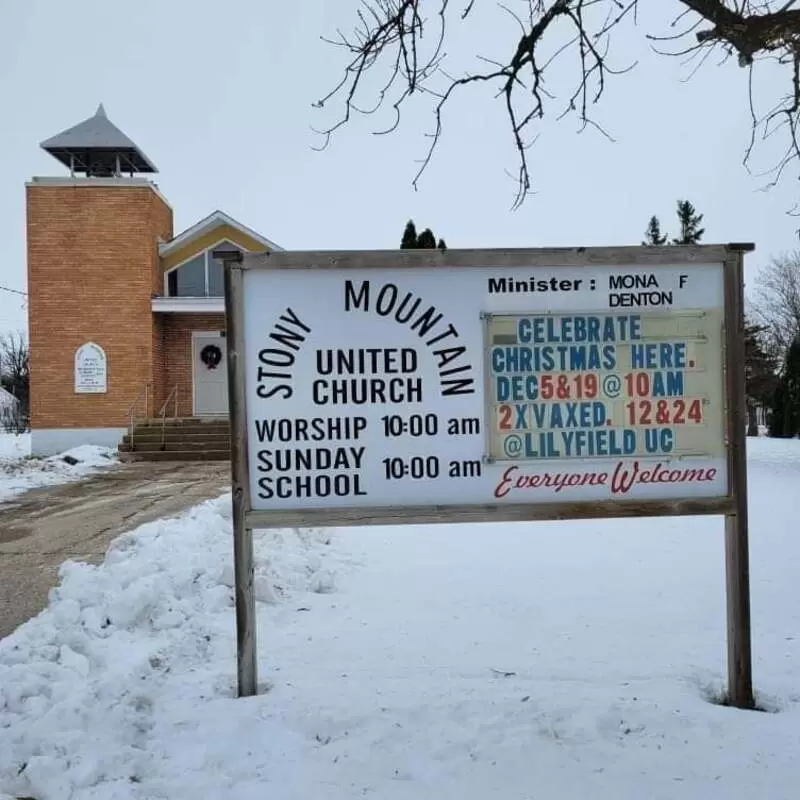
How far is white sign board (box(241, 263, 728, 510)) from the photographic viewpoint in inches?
151

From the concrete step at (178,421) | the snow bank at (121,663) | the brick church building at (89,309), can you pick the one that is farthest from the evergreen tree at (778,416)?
the snow bank at (121,663)

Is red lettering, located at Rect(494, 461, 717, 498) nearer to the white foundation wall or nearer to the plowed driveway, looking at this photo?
the plowed driveway

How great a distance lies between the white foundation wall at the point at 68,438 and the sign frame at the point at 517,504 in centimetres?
1920

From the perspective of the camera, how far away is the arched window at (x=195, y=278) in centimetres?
2394

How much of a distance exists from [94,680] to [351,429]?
1746 millimetres

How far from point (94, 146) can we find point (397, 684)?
2291 cm

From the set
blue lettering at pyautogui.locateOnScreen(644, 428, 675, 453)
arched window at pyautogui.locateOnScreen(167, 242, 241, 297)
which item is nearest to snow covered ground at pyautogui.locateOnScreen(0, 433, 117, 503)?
arched window at pyautogui.locateOnScreen(167, 242, 241, 297)

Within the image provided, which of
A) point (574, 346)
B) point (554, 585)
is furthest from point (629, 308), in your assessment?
point (554, 585)

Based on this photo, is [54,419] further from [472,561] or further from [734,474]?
[734,474]

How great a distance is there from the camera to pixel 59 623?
4527 mm

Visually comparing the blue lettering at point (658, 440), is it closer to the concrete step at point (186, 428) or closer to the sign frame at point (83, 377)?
the concrete step at point (186, 428)

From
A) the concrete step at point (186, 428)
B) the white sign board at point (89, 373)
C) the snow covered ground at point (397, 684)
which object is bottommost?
the snow covered ground at point (397, 684)

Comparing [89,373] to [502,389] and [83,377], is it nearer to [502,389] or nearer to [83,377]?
[83,377]

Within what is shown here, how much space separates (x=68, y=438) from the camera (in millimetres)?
21703
